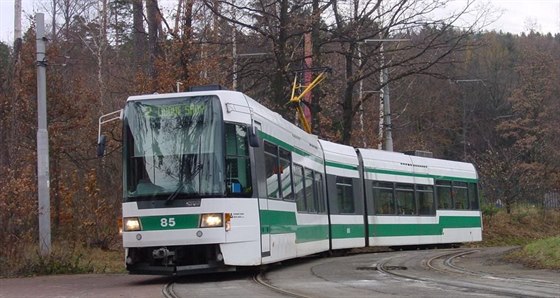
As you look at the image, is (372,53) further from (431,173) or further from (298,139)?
(298,139)

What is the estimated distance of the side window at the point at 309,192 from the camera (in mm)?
18094

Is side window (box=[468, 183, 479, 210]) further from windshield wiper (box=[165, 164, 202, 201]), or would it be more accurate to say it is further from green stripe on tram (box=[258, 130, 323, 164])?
windshield wiper (box=[165, 164, 202, 201])

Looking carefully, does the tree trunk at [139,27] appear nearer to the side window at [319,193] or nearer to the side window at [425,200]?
the side window at [319,193]

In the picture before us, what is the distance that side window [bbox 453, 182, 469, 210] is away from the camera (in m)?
27.7

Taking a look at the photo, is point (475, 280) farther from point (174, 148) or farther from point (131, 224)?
point (131, 224)

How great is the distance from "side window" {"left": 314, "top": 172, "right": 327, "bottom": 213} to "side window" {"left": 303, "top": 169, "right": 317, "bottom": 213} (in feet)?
1.42

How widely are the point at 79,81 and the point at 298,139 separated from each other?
10.4 m

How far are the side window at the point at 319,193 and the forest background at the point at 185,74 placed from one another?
4.51 meters

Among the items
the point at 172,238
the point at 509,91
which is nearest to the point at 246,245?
the point at 172,238

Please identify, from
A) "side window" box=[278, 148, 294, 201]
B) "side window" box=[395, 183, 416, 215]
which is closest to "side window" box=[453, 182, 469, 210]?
"side window" box=[395, 183, 416, 215]

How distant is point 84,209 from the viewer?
22578 millimetres

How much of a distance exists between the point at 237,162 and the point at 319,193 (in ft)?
20.7

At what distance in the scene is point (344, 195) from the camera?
21828 millimetres

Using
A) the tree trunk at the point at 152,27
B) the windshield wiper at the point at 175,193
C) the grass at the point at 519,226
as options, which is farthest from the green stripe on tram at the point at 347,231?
the grass at the point at 519,226
